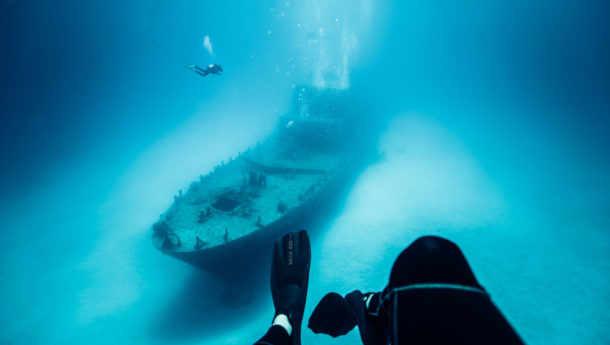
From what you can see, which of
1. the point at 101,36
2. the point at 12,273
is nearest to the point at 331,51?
the point at 101,36

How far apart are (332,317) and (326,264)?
7007 millimetres

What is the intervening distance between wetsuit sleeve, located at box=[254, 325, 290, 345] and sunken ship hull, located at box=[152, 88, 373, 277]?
5.74 meters

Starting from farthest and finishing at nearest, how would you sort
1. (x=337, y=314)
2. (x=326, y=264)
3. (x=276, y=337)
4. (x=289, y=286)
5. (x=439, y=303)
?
(x=326, y=264) → (x=289, y=286) → (x=337, y=314) → (x=276, y=337) → (x=439, y=303)

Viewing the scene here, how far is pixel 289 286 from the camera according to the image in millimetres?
2703

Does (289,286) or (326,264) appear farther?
(326,264)

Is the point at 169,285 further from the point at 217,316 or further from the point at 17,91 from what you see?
the point at 17,91

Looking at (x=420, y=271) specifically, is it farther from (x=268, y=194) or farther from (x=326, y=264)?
(x=268, y=194)

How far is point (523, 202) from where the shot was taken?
13.8 meters

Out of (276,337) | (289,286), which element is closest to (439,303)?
(276,337)

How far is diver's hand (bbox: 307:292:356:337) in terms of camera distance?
235cm

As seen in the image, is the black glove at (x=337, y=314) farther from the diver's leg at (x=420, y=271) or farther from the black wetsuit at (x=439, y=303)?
the black wetsuit at (x=439, y=303)

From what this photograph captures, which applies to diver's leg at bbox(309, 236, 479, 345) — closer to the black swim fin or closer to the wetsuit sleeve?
the wetsuit sleeve

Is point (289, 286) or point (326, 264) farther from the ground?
point (289, 286)

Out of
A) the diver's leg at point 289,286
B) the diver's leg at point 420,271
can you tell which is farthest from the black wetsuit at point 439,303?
the diver's leg at point 289,286
